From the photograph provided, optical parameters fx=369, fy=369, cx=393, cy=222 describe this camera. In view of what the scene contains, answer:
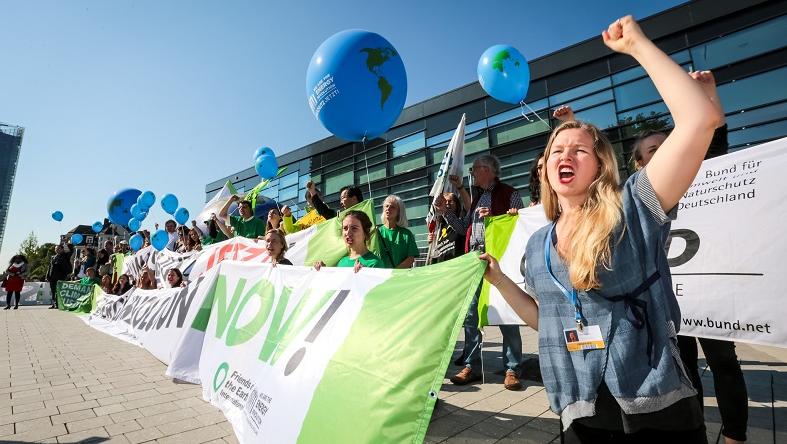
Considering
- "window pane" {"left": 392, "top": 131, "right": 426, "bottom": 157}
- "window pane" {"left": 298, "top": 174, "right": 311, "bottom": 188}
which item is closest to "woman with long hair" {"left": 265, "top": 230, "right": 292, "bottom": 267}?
"window pane" {"left": 392, "top": 131, "right": 426, "bottom": 157}

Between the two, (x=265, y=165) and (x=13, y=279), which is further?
(x=13, y=279)

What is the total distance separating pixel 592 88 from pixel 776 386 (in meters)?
13.1

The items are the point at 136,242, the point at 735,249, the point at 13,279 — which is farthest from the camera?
the point at 13,279

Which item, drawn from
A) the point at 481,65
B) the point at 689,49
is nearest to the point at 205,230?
the point at 481,65

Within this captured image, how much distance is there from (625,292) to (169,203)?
48.2ft

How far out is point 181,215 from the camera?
14.1 meters

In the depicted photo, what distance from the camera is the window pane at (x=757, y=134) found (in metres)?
10.5

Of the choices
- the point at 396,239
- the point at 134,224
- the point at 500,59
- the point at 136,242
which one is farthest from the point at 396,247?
the point at 136,242

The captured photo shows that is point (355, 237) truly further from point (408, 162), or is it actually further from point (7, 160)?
point (7, 160)

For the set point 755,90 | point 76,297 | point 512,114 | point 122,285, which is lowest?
point 76,297

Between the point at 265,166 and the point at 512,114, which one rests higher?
the point at 512,114

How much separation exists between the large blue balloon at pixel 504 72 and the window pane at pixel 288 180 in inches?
851

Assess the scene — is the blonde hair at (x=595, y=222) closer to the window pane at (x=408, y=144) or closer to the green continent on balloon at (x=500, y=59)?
the green continent on balloon at (x=500, y=59)

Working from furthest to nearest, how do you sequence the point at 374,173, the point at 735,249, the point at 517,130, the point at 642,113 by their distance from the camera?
1. the point at 374,173
2. the point at 517,130
3. the point at 642,113
4. the point at 735,249
